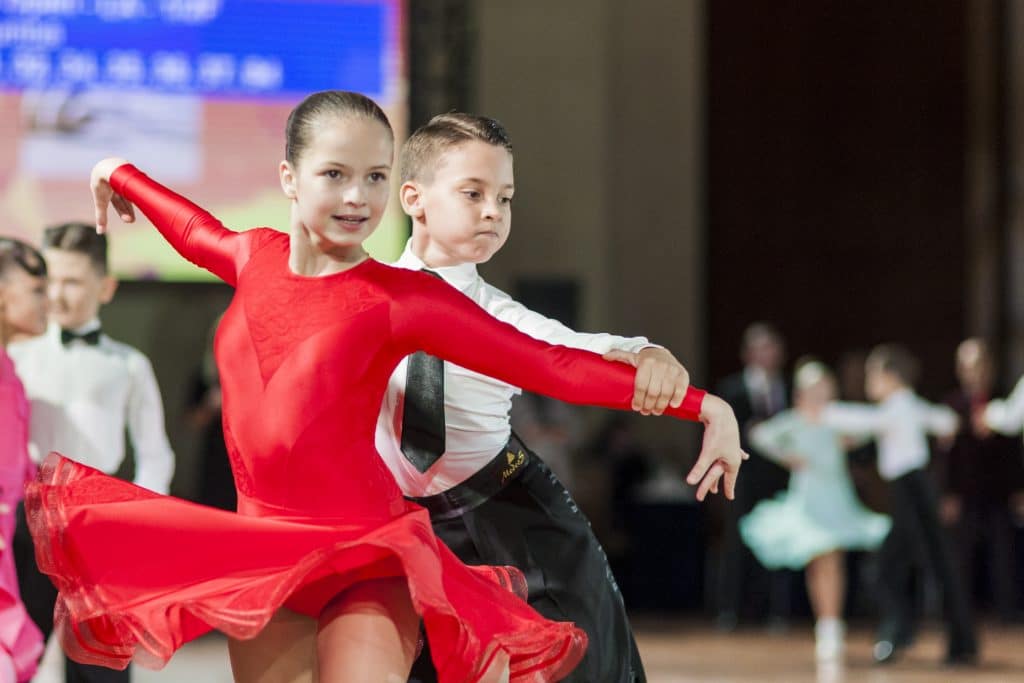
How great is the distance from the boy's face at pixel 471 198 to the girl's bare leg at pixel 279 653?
76cm

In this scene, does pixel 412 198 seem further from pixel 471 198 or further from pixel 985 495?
pixel 985 495

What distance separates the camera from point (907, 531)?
273 inches

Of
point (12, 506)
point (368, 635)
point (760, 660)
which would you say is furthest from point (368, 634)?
point (760, 660)

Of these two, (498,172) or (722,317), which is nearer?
(498,172)

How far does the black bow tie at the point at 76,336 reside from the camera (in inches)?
150

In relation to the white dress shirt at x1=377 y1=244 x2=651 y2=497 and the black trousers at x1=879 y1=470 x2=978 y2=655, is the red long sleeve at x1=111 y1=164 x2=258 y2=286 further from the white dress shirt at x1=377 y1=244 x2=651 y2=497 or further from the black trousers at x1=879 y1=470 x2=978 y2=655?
the black trousers at x1=879 y1=470 x2=978 y2=655

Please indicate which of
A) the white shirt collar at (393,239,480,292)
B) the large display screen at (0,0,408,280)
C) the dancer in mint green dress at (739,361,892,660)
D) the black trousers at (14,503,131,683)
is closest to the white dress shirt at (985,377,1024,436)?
the dancer in mint green dress at (739,361,892,660)

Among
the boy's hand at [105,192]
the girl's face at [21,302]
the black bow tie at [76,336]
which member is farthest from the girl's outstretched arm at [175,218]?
the black bow tie at [76,336]

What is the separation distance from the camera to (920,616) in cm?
896

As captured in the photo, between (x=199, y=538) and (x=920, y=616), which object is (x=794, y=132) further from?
(x=199, y=538)

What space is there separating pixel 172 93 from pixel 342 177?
18.6 feet

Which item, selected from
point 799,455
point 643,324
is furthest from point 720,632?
point 643,324

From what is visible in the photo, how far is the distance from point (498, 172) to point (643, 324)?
8.11 meters

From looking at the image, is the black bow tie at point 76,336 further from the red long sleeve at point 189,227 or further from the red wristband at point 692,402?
the red wristband at point 692,402
